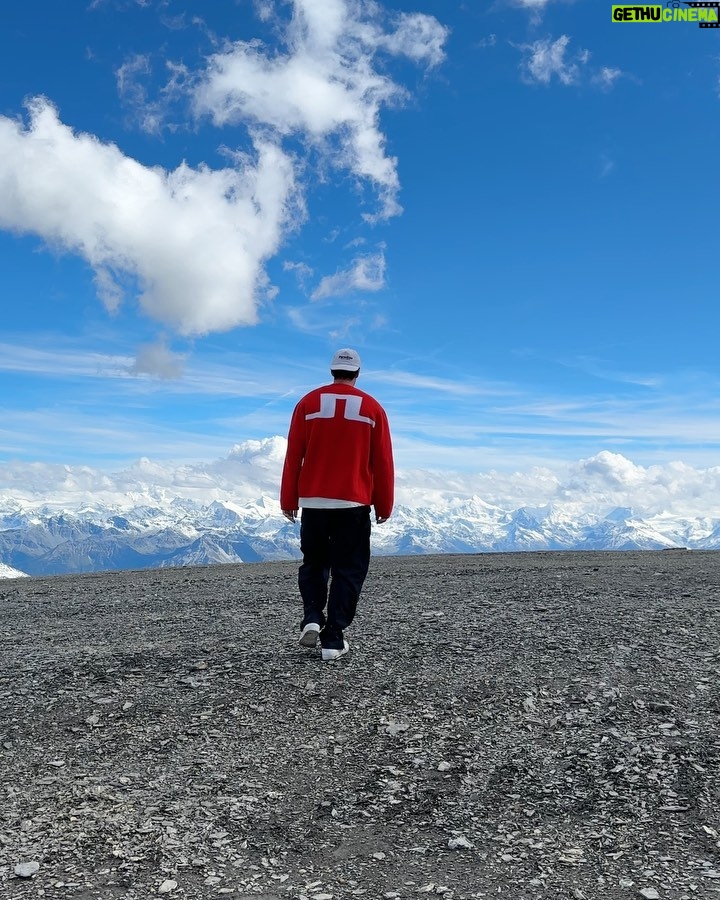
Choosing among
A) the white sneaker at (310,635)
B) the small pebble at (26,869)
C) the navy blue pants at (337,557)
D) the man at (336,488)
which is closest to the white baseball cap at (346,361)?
the man at (336,488)

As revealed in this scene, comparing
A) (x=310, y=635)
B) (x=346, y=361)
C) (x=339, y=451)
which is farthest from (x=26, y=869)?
(x=346, y=361)

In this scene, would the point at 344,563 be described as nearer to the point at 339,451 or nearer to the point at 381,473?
the point at 381,473

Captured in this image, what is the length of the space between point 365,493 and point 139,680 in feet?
10.0

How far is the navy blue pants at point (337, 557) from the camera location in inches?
298

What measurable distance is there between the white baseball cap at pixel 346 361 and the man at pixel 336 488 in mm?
11

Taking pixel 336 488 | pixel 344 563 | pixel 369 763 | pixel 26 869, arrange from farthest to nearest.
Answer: pixel 344 563 < pixel 336 488 < pixel 369 763 < pixel 26 869

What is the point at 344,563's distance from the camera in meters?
7.57

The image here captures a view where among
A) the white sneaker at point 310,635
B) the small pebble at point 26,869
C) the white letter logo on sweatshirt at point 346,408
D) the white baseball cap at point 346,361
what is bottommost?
the small pebble at point 26,869

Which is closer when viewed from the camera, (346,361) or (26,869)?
(26,869)

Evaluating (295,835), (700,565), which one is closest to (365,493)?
(295,835)

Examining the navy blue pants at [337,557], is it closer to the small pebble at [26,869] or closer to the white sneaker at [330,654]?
the white sneaker at [330,654]

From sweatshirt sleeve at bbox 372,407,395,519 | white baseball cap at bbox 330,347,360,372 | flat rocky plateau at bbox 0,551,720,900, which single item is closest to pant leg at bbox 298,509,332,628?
flat rocky plateau at bbox 0,551,720,900

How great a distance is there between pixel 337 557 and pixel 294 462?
117 centimetres

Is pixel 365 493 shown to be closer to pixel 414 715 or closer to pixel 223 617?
pixel 414 715
